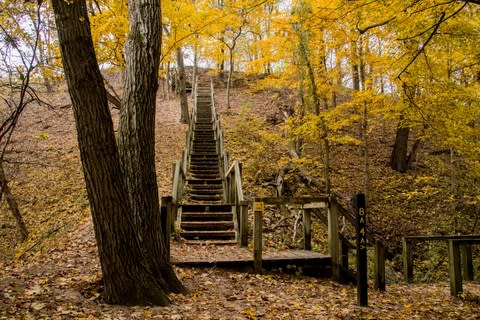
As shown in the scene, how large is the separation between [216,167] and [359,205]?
8344 millimetres

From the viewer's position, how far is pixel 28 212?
12.6 metres

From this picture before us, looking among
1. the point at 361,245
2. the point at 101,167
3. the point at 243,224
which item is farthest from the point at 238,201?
the point at 101,167

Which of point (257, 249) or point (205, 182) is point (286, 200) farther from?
point (205, 182)

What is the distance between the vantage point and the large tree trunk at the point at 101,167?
165 inches

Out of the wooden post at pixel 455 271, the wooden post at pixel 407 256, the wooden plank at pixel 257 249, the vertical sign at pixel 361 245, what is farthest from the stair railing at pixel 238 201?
the wooden post at pixel 455 271

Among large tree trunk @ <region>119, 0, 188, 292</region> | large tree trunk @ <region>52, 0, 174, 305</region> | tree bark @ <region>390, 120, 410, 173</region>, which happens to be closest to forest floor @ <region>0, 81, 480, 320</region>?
large tree trunk @ <region>52, 0, 174, 305</region>

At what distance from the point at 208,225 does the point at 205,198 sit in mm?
2038

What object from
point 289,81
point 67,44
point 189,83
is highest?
point 189,83

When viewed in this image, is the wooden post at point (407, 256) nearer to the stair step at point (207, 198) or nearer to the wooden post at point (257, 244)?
the wooden post at point (257, 244)

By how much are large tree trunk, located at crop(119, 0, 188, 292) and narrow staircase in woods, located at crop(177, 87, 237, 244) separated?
3.25 m

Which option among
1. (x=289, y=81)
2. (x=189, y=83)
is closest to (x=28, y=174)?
(x=289, y=81)

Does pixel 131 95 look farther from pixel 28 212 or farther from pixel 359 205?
pixel 28 212

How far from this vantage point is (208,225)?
29.5ft

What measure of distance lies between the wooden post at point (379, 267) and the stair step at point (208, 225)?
3434mm
